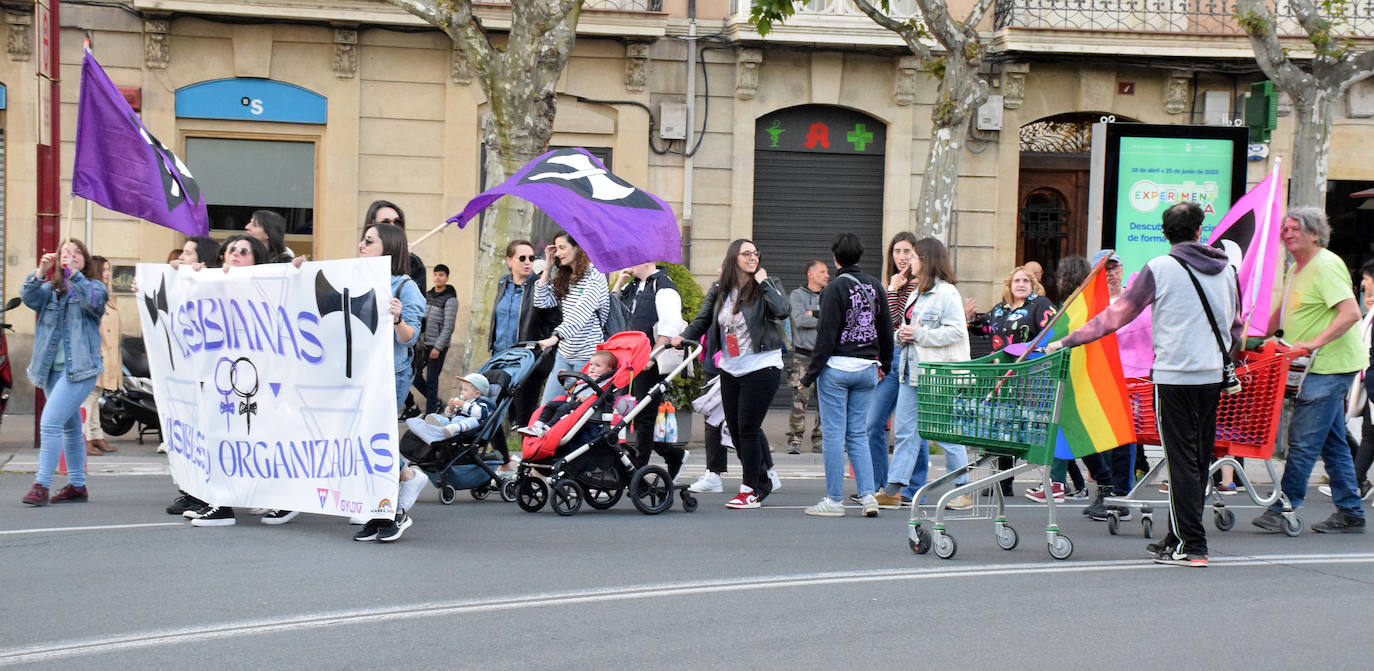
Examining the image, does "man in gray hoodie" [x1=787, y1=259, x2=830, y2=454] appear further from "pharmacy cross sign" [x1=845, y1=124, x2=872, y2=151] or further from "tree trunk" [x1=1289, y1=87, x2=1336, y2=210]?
"pharmacy cross sign" [x1=845, y1=124, x2=872, y2=151]

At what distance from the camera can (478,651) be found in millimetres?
5531

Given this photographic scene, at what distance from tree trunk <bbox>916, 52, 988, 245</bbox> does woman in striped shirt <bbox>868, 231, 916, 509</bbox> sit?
4881mm

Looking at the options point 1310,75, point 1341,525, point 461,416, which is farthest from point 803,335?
point 1341,525

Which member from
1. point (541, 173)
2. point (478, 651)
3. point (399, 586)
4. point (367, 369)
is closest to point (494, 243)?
point (541, 173)

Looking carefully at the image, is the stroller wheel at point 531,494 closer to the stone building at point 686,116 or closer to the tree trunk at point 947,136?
the tree trunk at point 947,136

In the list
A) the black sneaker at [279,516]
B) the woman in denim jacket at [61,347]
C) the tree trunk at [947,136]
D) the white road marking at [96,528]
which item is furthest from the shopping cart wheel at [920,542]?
the tree trunk at [947,136]

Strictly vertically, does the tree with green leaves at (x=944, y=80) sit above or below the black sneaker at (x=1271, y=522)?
above

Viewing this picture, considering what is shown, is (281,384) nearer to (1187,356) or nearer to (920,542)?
(920,542)

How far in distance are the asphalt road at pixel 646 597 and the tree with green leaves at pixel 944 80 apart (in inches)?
285

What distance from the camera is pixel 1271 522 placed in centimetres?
898

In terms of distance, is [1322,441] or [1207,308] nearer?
[1207,308]

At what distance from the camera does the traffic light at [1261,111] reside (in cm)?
1409

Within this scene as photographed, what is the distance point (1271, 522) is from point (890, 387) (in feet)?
8.54

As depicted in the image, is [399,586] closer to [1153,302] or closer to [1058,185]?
[1153,302]
